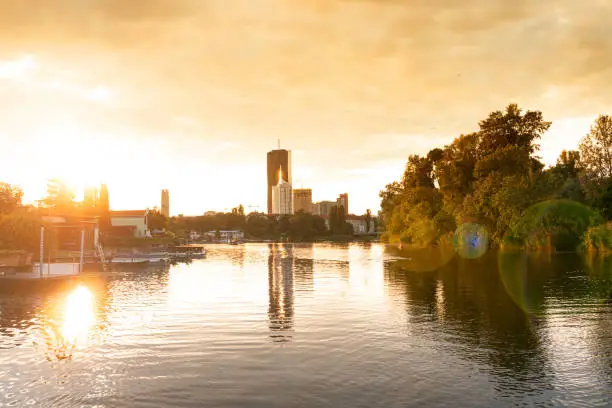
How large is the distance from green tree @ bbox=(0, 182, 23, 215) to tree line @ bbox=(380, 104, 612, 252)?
70010 millimetres

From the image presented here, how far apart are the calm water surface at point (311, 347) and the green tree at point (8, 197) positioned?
82.4 feet

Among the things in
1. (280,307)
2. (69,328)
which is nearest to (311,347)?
(280,307)

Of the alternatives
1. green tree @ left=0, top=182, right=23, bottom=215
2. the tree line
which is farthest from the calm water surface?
the tree line

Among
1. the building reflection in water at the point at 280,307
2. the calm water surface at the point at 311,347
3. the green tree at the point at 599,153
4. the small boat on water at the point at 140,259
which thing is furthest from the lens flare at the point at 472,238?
the calm water surface at the point at 311,347

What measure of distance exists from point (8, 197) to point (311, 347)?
58.5 metres

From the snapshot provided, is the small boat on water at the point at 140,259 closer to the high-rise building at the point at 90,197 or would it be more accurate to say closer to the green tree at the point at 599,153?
the high-rise building at the point at 90,197

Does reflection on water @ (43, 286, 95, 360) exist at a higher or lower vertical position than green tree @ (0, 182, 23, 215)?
lower

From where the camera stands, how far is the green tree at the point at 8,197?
6393 cm

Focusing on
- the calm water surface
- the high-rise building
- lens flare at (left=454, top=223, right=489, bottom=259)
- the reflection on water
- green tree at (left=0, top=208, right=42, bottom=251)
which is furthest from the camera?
the high-rise building

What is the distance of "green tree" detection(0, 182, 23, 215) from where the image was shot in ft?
210

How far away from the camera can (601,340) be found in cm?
2277

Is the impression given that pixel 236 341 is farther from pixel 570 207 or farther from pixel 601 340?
pixel 570 207

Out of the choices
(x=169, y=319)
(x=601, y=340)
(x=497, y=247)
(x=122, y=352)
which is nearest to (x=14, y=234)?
(x=169, y=319)

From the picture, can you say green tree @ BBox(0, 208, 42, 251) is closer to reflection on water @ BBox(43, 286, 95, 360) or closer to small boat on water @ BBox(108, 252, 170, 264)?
small boat on water @ BBox(108, 252, 170, 264)
